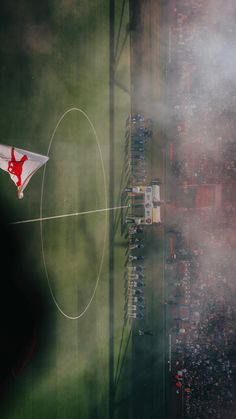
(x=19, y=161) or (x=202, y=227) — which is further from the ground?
(x=19, y=161)

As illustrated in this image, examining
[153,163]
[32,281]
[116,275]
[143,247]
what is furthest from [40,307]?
[153,163]

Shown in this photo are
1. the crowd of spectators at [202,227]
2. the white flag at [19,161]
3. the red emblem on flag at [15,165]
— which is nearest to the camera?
the white flag at [19,161]

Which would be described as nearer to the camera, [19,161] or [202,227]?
[19,161]

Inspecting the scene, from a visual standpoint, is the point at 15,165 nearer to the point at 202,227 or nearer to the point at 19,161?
the point at 19,161

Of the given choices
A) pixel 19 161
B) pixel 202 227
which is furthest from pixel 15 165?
pixel 202 227

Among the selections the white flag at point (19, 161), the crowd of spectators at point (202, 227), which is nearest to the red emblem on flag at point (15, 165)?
the white flag at point (19, 161)

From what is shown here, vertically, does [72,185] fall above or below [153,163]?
below

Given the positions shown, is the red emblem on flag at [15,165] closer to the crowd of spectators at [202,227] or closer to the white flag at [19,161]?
the white flag at [19,161]

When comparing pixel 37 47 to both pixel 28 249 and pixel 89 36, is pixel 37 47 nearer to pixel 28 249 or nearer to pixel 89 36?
pixel 89 36
